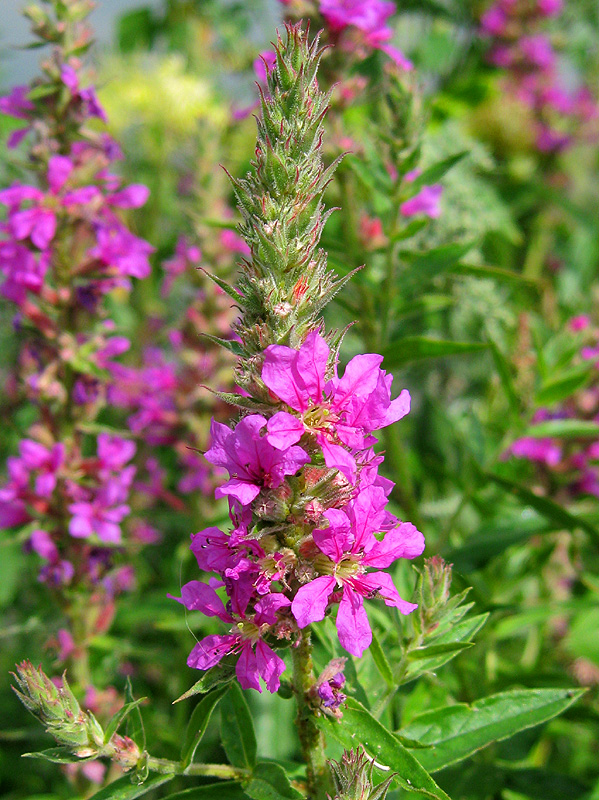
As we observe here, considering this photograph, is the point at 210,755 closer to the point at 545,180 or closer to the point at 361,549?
the point at 361,549

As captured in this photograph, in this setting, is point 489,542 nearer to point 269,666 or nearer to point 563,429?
point 563,429

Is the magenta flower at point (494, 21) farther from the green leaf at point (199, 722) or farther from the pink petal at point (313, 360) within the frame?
the green leaf at point (199, 722)

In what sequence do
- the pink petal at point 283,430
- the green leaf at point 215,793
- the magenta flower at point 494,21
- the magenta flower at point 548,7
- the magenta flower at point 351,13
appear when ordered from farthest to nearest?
the magenta flower at point 548,7 → the magenta flower at point 494,21 → the magenta flower at point 351,13 → the green leaf at point 215,793 → the pink petal at point 283,430

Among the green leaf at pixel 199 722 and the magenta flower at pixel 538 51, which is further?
the magenta flower at pixel 538 51

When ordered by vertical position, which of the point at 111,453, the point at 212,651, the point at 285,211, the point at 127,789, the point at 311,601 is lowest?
the point at 111,453

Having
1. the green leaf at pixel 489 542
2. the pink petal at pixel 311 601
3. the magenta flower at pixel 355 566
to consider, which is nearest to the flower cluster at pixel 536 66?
the green leaf at pixel 489 542

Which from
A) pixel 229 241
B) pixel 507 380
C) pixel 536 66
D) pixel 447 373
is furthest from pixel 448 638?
pixel 536 66

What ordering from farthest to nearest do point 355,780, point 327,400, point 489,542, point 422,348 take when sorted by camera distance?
point 489,542 < point 422,348 < point 327,400 < point 355,780

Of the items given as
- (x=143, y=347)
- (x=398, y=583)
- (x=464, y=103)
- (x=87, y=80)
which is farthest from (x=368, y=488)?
(x=464, y=103)
